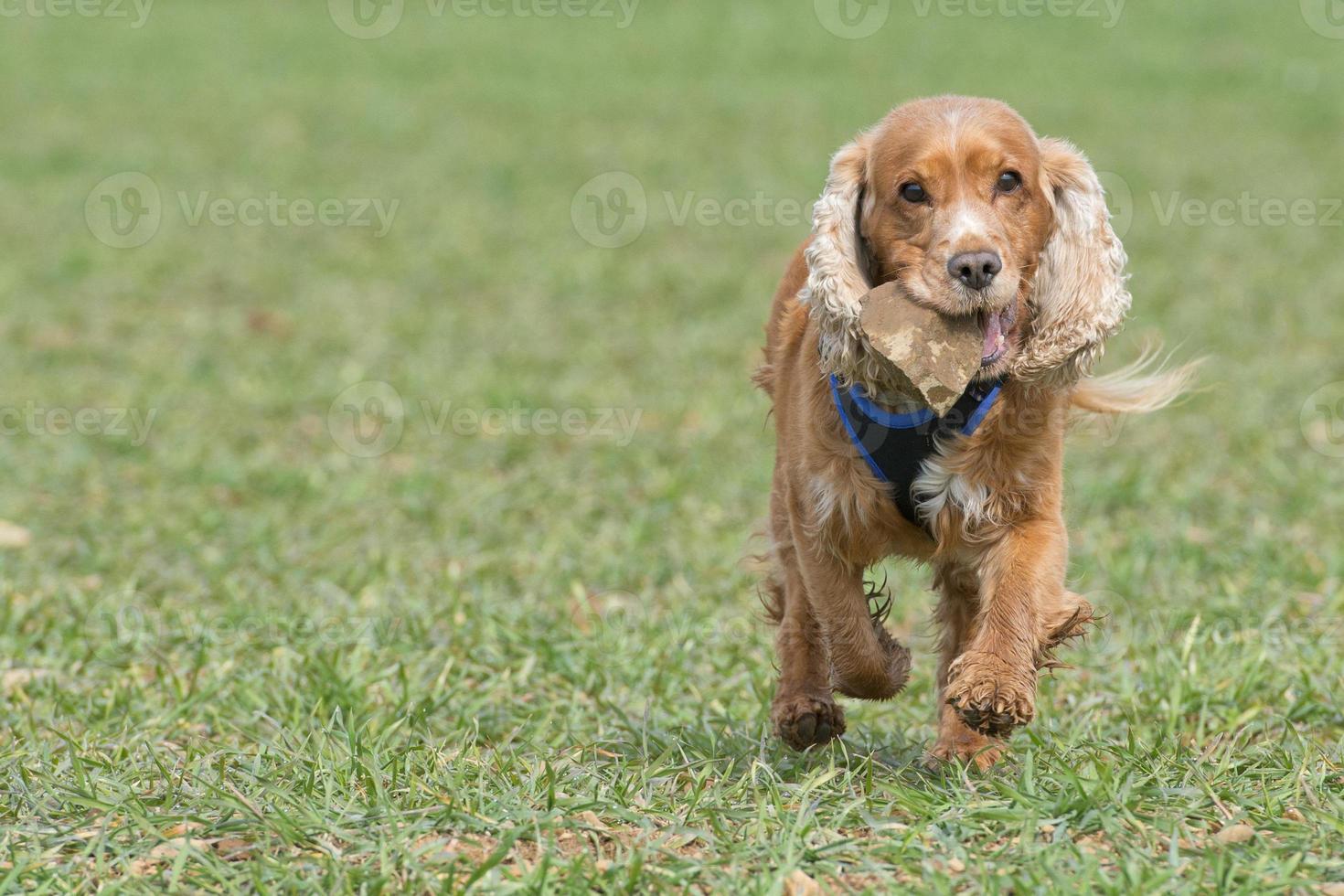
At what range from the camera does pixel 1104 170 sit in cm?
1463

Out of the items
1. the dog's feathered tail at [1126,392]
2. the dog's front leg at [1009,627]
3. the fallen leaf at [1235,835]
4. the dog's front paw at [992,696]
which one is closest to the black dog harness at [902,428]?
the dog's front leg at [1009,627]

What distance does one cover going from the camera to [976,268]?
3.18 meters

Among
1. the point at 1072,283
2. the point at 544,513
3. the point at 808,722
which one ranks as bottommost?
the point at 544,513

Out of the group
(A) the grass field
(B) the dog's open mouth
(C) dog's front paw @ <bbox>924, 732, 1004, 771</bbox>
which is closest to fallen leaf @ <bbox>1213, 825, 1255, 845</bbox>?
(A) the grass field

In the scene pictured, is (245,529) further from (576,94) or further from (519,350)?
(576,94)

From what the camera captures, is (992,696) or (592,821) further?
(992,696)

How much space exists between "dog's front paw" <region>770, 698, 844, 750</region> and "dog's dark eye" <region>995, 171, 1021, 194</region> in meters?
1.39

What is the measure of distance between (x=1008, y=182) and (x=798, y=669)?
1394 millimetres

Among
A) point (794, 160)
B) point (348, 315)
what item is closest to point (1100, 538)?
point (348, 315)

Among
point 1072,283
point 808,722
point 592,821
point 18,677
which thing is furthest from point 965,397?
point 18,677

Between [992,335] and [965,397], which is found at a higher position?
[992,335]

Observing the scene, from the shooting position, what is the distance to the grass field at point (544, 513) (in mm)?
3186

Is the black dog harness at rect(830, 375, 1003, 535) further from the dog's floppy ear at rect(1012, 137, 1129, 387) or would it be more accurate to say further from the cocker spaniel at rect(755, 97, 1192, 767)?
the dog's floppy ear at rect(1012, 137, 1129, 387)

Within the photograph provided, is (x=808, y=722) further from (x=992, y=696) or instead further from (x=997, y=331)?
(x=997, y=331)
